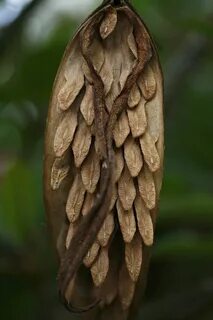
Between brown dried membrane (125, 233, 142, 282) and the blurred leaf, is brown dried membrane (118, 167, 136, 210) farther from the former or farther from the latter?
the blurred leaf

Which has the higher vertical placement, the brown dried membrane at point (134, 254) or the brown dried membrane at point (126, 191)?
the brown dried membrane at point (126, 191)

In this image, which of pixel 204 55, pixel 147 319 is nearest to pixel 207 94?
pixel 204 55

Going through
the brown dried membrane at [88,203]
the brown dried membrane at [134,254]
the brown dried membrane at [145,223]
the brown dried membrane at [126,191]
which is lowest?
the brown dried membrane at [134,254]

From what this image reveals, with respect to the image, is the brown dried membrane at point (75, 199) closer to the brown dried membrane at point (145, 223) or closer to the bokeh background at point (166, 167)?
the brown dried membrane at point (145, 223)

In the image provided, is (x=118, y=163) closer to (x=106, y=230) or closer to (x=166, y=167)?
(x=106, y=230)

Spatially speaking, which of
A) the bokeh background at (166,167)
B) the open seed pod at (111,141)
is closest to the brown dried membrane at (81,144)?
the open seed pod at (111,141)

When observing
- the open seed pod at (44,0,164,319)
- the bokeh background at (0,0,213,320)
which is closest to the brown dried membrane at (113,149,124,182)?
the open seed pod at (44,0,164,319)

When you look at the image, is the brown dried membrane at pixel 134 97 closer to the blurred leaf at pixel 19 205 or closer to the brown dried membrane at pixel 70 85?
the brown dried membrane at pixel 70 85

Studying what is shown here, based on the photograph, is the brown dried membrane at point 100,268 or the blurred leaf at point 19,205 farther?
the blurred leaf at point 19,205
